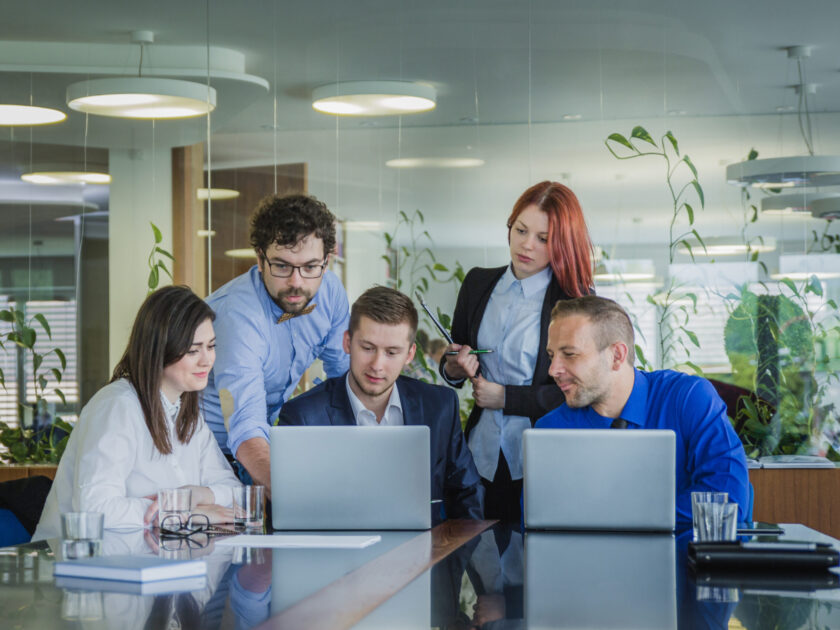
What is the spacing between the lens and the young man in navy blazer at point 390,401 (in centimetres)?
286

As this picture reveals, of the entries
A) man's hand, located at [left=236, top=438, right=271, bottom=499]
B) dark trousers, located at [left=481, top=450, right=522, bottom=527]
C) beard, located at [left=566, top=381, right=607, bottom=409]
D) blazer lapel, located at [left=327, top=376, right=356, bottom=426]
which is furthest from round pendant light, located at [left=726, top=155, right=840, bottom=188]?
Answer: man's hand, located at [left=236, top=438, right=271, bottom=499]

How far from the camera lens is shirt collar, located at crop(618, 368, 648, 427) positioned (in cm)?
273

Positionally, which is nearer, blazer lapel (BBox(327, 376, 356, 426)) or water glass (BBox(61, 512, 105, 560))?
water glass (BBox(61, 512, 105, 560))

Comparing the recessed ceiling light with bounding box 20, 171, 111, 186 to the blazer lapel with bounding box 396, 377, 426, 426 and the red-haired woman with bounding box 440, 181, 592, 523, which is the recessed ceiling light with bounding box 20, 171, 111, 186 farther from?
the blazer lapel with bounding box 396, 377, 426, 426

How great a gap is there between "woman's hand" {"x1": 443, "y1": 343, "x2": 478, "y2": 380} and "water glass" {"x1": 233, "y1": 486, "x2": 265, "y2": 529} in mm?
1107

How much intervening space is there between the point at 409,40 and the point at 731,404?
2466 millimetres

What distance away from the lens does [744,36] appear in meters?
5.08

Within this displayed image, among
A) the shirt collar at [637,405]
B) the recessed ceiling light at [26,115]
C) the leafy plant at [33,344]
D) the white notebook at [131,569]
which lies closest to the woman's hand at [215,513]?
the white notebook at [131,569]

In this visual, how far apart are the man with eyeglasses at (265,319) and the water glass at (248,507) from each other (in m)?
0.45

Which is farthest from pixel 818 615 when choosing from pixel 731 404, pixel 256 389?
pixel 731 404

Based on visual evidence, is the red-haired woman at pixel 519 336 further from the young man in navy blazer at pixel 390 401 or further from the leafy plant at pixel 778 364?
the leafy plant at pixel 778 364

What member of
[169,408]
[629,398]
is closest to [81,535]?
[169,408]

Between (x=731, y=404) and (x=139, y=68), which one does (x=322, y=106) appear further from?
(x=731, y=404)

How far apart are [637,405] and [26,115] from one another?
422 centimetres
